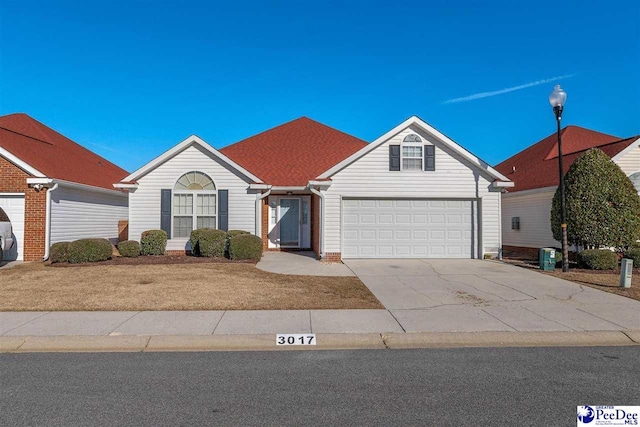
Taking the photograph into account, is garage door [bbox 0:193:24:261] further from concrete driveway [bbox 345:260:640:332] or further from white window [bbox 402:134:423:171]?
white window [bbox 402:134:423:171]

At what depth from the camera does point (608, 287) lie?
9.97 m

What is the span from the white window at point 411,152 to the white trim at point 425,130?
0.45m

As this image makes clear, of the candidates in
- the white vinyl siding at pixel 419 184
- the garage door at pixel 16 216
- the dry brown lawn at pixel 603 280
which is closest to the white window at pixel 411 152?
the white vinyl siding at pixel 419 184

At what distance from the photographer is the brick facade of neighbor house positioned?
1436cm

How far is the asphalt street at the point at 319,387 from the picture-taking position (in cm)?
370

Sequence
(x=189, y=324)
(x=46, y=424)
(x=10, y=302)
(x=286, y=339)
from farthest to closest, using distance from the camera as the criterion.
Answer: (x=10, y=302) < (x=189, y=324) < (x=286, y=339) < (x=46, y=424)

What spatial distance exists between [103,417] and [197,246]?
11647 mm

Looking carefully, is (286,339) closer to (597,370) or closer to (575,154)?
(597,370)

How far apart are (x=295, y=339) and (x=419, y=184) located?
10608 millimetres

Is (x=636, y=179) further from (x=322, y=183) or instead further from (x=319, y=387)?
(x=319, y=387)

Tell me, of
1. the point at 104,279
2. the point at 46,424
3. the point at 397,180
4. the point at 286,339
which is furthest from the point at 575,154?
the point at 46,424

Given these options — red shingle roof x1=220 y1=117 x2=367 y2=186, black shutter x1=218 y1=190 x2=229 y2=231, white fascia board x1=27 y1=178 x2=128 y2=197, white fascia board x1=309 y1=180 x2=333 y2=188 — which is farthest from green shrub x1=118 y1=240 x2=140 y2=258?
white fascia board x1=309 y1=180 x2=333 y2=188

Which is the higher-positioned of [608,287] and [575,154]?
[575,154]

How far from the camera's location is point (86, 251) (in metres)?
13.3
